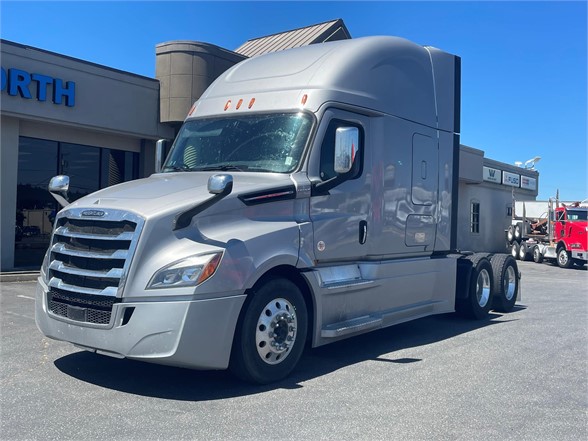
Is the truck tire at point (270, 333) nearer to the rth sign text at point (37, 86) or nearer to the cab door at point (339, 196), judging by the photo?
the cab door at point (339, 196)

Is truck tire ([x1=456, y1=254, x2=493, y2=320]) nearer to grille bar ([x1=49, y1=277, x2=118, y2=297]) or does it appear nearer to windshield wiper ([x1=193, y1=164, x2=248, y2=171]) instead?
windshield wiper ([x1=193, y1=164, x2=248, y2=171])

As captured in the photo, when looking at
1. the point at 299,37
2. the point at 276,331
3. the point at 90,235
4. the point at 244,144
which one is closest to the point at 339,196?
the point at 244,144

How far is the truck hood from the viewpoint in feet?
17.4

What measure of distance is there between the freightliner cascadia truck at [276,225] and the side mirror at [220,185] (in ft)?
0.05

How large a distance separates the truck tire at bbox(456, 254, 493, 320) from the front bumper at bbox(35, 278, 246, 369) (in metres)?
5.26

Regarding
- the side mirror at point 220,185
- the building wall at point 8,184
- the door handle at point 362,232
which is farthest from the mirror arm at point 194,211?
the building wall at point 8,184

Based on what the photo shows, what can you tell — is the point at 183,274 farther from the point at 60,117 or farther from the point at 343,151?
the point at 60,117

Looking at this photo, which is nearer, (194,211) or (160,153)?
(194,211)

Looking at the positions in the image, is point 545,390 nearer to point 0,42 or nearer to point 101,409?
point 101,409

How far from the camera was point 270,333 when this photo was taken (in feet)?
18.4

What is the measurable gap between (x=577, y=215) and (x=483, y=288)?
18.5 meters

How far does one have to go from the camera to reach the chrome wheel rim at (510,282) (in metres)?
10.5

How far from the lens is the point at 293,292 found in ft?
19.2

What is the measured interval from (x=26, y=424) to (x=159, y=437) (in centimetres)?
106
